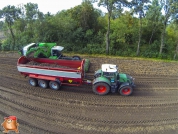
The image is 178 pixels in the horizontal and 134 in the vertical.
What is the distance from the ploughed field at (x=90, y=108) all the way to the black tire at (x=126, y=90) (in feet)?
0.88

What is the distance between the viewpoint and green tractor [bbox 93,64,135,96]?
9625 mm

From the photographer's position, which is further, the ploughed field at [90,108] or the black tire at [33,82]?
the black tire at [33,82]

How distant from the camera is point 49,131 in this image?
748cm

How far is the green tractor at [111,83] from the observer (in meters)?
9.62

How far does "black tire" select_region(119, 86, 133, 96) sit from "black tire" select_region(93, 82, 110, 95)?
2.59 ft

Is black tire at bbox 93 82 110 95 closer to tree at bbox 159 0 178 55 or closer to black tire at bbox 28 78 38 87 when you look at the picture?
black tire at bbox 28 78 38 87

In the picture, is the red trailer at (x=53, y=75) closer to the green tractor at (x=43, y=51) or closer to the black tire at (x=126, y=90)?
the green tractor at (x=43, y=51)

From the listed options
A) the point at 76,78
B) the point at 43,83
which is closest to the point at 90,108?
the point at 76,78

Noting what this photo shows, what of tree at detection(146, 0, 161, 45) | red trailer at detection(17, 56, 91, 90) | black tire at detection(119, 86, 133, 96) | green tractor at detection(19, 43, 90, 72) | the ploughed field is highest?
tree at detection(146, 0, 161, 45)

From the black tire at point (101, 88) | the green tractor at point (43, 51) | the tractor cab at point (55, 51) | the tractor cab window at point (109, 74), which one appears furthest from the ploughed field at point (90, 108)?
the tractor cab at point (55, 51)

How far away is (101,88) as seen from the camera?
391 inches

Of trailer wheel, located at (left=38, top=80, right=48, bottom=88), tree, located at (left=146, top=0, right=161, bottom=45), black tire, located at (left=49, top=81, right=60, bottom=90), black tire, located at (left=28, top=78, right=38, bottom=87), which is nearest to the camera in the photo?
black tire, located at (left=49, top=81, right=60, bottom=90)

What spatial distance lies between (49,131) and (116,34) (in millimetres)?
13203

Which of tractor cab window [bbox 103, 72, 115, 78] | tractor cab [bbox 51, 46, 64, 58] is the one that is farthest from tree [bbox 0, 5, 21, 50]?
tractor cab window [bbox 103, 72, 115, 78]
